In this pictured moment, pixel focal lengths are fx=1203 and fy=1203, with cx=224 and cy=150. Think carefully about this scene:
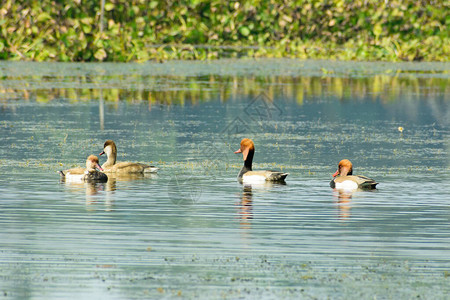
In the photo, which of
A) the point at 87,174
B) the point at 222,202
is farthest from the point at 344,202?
the point at 87,174

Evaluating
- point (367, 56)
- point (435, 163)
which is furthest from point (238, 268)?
point (367, 56)

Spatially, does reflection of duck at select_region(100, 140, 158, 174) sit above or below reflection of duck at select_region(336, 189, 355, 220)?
above

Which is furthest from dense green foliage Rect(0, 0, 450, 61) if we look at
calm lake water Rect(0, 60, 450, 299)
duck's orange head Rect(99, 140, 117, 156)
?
duck's orange head Rect(99, 140, 117, 156)

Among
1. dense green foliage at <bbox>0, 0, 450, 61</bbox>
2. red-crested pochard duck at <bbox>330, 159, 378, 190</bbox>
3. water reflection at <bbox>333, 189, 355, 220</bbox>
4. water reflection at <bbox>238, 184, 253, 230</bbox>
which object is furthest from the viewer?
dense green foliage at <bbox>0, 0, 450, 61</bbox>

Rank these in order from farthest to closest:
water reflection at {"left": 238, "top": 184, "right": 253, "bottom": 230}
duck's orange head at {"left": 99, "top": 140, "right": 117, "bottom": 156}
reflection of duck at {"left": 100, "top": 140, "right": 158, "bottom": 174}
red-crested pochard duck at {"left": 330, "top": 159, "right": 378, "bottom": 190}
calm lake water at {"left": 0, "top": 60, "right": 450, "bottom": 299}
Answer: duck's orange head at {"left": 99, "top": 140, "right": 117, "bottom": 156}, reflection of duck at {"left": 100, "top": 140, "right": 158, "bottom": 174}, red-crested pochard duck at {"left": 330, "top": 159, "right": 378, "bottom": 190}, water reflection at {"left": 238, "top": 184, "right": 253, "bottom": 230}, calm lake water at {"left": 0, "top": 60, "right": 450, "bottom": 299}

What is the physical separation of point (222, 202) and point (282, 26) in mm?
33875

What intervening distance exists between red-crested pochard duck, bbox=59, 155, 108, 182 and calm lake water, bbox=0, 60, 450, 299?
0.53 feet

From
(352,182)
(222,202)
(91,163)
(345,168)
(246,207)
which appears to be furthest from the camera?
(91,163)

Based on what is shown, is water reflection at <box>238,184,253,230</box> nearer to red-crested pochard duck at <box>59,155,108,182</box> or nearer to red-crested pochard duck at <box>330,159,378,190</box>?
red-crested pochard duck at <box>330,159,378,190</box>

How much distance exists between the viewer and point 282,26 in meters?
45.3

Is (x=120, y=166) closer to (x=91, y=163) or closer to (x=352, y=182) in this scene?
(x=91, y=163)

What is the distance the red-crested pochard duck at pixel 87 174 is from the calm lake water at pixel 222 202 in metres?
0.16

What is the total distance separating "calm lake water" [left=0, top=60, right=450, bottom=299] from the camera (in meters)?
8.21

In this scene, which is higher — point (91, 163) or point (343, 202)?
point (91, 163)
